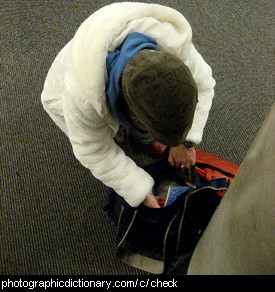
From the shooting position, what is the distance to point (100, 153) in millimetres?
A: 680

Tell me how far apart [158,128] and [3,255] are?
862mm

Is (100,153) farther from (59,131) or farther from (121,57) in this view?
(59,131)

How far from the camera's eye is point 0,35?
4.32 feet

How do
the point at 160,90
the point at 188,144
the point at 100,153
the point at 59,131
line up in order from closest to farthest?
the point at 160,90 → the point at 100,153 → the point at 188,144 → the point at 59,131

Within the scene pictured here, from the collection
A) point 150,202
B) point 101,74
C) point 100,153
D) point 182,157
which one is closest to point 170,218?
point 150,202

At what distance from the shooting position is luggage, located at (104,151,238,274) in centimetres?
→ 86

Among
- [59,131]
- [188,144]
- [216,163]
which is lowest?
[59,131]

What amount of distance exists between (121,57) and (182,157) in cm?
46

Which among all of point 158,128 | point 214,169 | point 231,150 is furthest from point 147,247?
point 158,128

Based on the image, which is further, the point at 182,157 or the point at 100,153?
the point at 182,157

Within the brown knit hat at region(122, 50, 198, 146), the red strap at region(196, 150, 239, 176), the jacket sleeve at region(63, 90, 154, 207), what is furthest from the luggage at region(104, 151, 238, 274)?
the brown knit hat at region(122, 50, 198, 146)

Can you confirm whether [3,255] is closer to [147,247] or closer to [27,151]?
[27,151]

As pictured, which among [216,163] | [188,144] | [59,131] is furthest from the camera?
[59,131]
